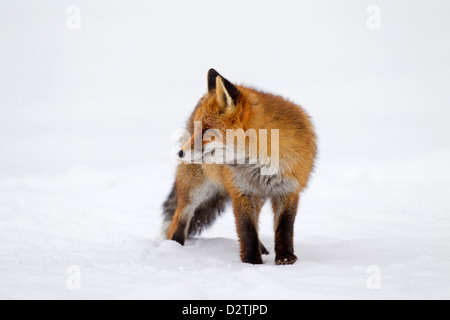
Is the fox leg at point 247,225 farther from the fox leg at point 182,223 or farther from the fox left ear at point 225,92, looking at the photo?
the fox leg at point 182,223

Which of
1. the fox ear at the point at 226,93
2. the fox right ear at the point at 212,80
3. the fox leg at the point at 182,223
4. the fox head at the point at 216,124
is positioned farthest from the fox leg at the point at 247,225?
the fox leg at the point at 182,223

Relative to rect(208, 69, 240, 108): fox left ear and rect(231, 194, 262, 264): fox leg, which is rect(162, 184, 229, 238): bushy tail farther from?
rect(208, 69, 240, 108): fox left ear

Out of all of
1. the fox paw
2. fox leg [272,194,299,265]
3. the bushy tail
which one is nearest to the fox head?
fox leg [272,194,299,265]

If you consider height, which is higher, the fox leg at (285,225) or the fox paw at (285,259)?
the fox leg at (285,225)

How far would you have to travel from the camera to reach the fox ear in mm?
3361

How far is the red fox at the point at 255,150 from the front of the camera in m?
3.49

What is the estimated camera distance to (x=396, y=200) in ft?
26.1

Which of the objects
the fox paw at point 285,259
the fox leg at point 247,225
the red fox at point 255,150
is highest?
the red fox at point 255,150

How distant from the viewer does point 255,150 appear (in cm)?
352

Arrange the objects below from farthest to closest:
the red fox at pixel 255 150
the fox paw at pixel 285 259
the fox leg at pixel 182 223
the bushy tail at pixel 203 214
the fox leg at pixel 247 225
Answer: the bushy tail at pixel 203 214 < the fox leg at pixel 182 223 < the fox leg at pixel 247 225 < the fox paw at pixel 285 259 < the red fox at pixel 255 150

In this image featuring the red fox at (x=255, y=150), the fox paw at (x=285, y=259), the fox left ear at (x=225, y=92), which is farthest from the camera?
the fox paw at (x=285, y=259)
